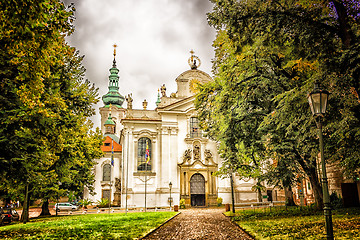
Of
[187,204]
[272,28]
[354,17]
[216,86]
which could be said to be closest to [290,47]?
[272,28]

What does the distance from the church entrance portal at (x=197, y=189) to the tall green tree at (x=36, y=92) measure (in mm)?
23823

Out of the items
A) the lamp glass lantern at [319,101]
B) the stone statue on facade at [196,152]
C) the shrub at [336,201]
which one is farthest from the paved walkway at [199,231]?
the stone statue on facade at [196,152]

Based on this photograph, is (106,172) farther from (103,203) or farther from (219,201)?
(219,201)

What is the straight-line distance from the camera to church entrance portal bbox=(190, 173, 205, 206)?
1524 inches

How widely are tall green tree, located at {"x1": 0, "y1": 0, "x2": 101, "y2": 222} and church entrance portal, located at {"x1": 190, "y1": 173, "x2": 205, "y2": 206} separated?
78.2 feet

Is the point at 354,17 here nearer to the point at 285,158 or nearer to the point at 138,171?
the point at 285,158

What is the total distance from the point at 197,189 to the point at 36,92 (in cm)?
3219

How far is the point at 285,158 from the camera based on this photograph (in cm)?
1641

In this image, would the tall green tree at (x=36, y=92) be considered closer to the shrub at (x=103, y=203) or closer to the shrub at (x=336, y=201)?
the shrub at (x=336, y=201)

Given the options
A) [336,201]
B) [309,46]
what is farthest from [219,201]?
[309,46]

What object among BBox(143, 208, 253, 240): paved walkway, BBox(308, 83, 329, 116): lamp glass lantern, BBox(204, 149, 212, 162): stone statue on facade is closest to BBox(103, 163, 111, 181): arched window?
BBox(204, 149, 212, 162): stone statue on facade

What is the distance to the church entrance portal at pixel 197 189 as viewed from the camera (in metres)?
38.7

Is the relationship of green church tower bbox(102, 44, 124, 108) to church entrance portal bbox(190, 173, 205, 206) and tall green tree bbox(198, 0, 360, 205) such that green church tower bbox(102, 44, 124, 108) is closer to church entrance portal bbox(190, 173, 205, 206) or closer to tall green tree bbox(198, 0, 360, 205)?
church entrance portal bbox(190, 173, 205, 206)

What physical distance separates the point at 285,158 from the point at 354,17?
25.3 ft
